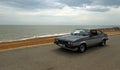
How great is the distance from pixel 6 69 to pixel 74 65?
9.47 ft

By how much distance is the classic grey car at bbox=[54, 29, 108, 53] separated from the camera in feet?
28.6

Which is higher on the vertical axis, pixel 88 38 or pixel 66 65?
pixel 88 38

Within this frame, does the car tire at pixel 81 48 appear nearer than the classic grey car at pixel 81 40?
No

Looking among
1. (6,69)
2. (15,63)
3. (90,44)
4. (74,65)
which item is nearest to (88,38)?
(90,44)

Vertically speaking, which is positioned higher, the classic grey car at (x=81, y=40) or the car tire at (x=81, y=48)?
the classic grey car at (x=81, y=40)

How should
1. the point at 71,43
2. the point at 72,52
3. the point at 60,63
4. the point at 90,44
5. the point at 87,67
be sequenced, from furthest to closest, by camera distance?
the point at 90,44 → the point at 72,52 → the point at 71,43 → the point at 60,63 → the point at 87,67

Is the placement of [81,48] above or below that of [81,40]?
below

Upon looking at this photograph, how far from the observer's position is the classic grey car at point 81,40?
8719 millimetres

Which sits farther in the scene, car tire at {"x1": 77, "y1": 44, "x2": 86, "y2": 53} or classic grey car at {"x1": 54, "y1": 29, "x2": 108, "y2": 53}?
car tire at {"x1": 77, "y1": 44, "x2": 86, "y2": 53}

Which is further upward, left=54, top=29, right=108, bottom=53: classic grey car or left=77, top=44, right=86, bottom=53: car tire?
left=54, top=29, right=108, bottom=53: classic grey car

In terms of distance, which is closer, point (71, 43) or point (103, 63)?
point (103, 63)

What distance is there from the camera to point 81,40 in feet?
29.8

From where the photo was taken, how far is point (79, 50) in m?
9.08

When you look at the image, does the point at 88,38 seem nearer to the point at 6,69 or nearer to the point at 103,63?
the point at 103,63
